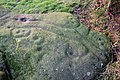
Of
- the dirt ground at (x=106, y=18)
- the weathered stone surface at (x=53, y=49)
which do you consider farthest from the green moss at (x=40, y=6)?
the weathered stone surface at (x=53, y=49)

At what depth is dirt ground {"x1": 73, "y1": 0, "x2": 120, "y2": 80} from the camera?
463 centimetres

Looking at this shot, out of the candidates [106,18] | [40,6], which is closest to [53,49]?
[106,18]

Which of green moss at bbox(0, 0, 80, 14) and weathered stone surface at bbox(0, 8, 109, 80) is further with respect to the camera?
green moss at bbox(0, 0, 80, 14)

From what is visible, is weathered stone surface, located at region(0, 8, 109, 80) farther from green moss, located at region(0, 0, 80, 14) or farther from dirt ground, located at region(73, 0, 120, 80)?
green moss, located at region(0, 0, 80, 14)

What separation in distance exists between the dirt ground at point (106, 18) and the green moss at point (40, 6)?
19cm

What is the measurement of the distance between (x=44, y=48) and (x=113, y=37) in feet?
4.03

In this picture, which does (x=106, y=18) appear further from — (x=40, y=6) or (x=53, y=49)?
(x=40, y=6)

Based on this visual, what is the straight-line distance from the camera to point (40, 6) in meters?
5.77

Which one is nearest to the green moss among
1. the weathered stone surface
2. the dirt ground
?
the dirt ground

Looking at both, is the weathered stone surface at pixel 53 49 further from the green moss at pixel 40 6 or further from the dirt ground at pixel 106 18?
the green moss at pixel 40 6

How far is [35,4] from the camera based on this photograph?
5836 mm

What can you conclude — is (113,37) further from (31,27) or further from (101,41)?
(31,27)

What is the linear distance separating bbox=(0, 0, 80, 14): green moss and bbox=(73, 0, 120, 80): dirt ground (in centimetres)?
19

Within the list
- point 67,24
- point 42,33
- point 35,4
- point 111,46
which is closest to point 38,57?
point 42,33
